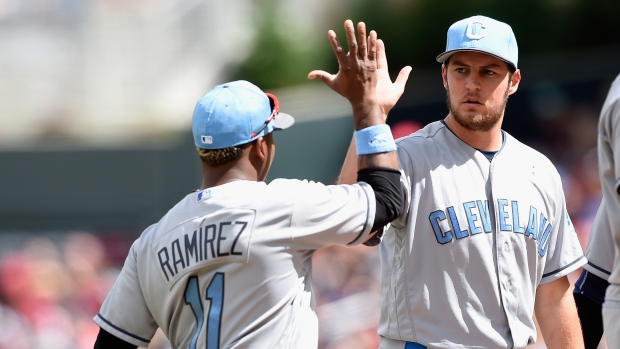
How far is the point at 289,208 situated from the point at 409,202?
727mm

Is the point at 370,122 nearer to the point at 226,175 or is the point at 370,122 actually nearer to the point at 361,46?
the point at 361,46

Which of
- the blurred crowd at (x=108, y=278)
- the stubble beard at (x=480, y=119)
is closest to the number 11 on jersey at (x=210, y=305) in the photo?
the stubble beard at (x=480, y=119)

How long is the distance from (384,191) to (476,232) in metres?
0.60

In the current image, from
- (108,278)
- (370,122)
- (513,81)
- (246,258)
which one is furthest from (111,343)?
(108,278)

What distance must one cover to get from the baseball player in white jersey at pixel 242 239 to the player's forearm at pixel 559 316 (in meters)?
1.01

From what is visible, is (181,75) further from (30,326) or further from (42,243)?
(30,326)

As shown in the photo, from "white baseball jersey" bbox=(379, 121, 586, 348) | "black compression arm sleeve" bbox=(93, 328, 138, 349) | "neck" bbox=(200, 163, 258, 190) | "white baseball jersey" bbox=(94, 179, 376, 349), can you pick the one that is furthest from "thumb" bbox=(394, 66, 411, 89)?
"black compression arm sleeve" bbox=(93, 328, 138, 349)

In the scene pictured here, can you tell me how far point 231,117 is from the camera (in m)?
3.37

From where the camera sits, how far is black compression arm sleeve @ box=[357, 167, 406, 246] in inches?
135

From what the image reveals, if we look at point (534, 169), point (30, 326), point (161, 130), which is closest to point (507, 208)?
point (534, 169)

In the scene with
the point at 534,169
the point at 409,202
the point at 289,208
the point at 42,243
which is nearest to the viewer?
the point at 289,208

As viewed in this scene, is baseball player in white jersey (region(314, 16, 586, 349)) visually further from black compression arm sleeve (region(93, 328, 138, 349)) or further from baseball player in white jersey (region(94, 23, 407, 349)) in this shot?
black compression arm sleeve (region(93, 328, 138, 349))

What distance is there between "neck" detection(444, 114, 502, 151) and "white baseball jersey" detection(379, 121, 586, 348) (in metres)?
0.04

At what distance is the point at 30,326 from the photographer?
10031 millimetres
